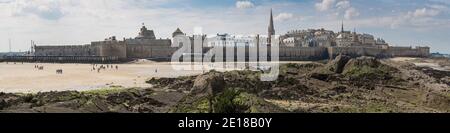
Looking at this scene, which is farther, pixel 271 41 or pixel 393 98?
pixel 271 41

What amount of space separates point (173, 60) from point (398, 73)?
64710 millimetres

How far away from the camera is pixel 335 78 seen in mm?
31078

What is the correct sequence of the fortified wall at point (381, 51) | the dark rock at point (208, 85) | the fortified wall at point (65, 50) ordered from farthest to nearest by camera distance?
the fortified wall at point (381, 51) < the fortified wall at point (65, 50) < the dark rock at point (208, 85)

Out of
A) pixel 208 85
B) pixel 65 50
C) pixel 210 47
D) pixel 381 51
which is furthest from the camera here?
pixel 381 51

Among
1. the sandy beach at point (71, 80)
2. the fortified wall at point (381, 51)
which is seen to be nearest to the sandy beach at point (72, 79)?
the sandy beach at point (71, 80)

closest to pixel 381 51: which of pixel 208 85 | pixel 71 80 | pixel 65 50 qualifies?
pixel 65 50

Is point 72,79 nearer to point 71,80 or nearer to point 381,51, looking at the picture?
point 71,80

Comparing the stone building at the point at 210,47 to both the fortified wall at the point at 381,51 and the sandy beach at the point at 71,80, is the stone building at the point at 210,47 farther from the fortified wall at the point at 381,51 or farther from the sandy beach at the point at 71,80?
the sandy beach at the point at 71,80

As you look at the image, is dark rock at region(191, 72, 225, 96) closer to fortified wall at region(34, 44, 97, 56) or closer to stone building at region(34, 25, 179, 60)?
stone building at region(34, 25, 179, 60)

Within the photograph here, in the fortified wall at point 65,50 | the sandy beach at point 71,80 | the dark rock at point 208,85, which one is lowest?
the sandy beach at point 71,80

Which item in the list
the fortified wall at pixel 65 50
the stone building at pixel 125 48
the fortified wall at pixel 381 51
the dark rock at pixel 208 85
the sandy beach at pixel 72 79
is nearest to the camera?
the dark rock at pixel 208 85

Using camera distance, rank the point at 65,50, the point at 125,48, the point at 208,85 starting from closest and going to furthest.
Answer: the point at 208,85, the point at 125,48, the point at 65,50
